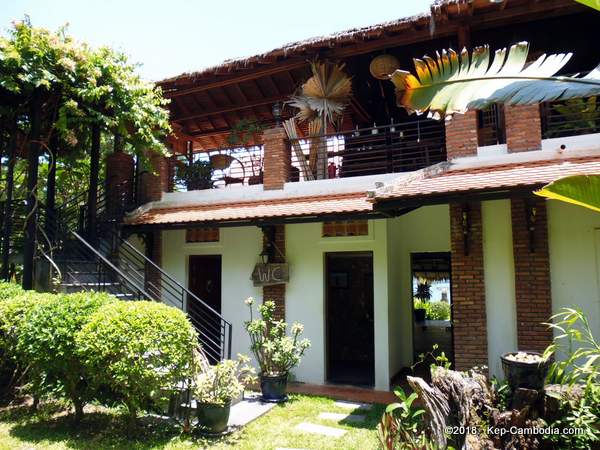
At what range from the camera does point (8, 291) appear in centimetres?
752

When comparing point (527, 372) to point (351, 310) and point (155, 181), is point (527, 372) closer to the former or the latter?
point (351, 310)

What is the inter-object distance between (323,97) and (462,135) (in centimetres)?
337

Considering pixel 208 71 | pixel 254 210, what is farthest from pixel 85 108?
pixel 254 210

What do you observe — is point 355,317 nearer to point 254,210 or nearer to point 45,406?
point 254,210

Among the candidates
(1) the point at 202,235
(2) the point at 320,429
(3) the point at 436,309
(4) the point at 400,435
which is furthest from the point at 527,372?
(3) the point at 436,309

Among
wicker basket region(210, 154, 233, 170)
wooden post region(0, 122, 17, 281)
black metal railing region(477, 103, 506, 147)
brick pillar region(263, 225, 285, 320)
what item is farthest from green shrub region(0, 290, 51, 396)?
black metal railing region(477, 103, 506, 147)

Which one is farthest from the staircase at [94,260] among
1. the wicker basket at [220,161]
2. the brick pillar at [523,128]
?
the brick pillar at [523,128]

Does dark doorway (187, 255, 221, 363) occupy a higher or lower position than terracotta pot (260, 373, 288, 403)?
higher

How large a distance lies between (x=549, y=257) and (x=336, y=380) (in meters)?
4.82

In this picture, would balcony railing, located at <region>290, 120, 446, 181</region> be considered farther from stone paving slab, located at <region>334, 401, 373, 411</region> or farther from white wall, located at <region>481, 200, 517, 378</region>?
stone paving slab, located at <region>334, 401, 373, 411</region>

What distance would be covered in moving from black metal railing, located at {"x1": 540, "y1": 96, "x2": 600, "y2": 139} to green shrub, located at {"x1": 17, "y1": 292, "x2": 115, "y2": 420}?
25.9 feet

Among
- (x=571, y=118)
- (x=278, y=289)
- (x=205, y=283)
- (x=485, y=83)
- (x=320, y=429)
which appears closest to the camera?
(x=485, y=83)

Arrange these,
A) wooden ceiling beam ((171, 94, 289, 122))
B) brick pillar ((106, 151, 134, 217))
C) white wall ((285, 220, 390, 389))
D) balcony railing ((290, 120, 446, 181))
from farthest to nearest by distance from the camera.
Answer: wooden ceiling beam ((171, 94, 289, 122))
brick pillar ((106, 151, 134, 217))
balcony railing ((290, 120, 446, 181))
white wall ((285, 220, 390, 389))

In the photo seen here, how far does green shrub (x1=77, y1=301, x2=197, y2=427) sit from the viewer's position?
564 cm
